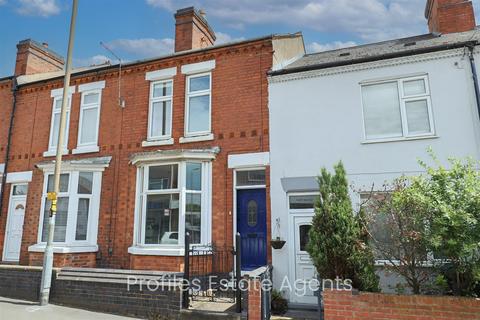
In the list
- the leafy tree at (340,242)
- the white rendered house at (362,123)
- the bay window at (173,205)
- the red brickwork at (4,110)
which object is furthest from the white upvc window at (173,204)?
the red brickwork at (4,110)

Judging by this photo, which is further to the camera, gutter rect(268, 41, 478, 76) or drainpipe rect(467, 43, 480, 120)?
gutter rect(268, 41, 478, 76)

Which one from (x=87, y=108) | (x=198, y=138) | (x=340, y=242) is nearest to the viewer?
(x=340, y=242)

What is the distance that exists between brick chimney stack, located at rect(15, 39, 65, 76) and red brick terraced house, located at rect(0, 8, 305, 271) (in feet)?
3.97

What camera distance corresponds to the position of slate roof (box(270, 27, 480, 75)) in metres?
8.14

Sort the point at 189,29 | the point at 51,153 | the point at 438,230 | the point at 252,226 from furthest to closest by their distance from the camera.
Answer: the point at 189,29
the point at 51,153
the point at 252,226
the point at 438,230

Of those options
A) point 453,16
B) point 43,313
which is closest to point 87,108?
point 43,313

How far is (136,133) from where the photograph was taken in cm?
1061

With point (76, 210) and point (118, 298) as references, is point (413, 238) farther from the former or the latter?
point (76, 210)

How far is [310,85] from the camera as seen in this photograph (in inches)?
352

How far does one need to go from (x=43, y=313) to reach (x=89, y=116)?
6124mm

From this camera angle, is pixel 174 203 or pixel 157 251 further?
pixel 174 203

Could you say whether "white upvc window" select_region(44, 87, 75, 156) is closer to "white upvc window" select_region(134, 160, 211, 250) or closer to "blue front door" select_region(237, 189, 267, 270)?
"white upvc window" select_region(134, 160, 211, 250)

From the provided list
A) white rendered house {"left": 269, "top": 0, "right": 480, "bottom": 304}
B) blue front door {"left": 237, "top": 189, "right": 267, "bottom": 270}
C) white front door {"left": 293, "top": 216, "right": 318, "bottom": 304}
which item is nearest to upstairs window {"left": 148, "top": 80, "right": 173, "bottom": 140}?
blue front door {"left": 237, "top": 189, "right": 267, "bottom": 270}

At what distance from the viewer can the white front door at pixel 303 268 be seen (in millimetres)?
7805
